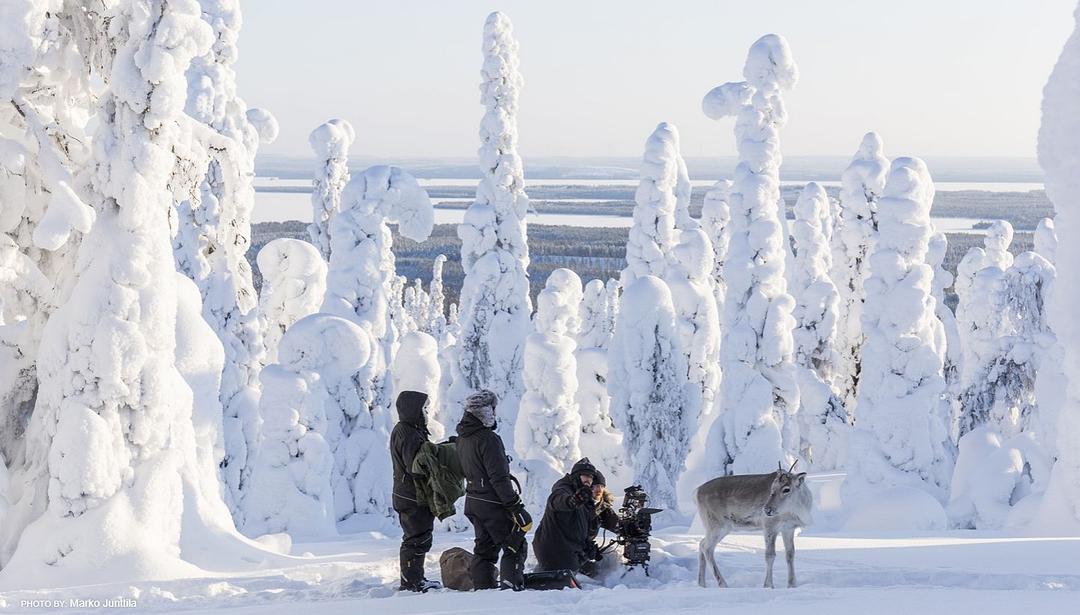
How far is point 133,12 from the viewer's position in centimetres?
1151

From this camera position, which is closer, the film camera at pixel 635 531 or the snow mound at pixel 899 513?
the film camera at pixel 635 531

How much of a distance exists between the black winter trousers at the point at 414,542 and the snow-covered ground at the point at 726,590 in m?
0.19

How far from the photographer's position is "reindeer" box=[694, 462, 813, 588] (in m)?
9.31

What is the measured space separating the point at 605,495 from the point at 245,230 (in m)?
6.77

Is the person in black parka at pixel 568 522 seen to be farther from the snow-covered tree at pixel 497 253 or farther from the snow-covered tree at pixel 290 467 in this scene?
the snow-covered tree at pixel 497 253

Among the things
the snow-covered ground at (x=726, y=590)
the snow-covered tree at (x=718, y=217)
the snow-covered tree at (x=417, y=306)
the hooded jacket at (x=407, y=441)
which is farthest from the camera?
the snow-covered tree at (x=417, y=306)

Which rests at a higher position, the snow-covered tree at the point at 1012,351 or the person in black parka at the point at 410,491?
the snow-covered tree at the point at 1012,351

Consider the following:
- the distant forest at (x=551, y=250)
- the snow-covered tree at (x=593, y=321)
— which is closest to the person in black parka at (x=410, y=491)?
the snow-covered tree at (x=593, y=321)

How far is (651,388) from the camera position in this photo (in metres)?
27.8

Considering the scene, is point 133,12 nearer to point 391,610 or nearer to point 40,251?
point 40,251

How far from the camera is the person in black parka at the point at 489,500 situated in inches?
373

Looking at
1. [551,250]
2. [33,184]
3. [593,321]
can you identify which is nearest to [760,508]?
[33,184]

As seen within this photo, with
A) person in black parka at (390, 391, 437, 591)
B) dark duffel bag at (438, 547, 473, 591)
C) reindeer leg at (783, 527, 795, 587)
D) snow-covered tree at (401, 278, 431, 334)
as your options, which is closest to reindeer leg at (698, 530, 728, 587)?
reindeer leg at (783, 527, 795, 587)

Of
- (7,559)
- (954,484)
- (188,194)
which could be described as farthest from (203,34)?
(954,484)
